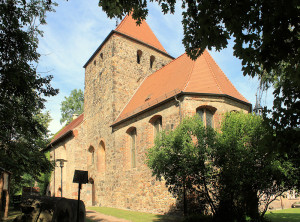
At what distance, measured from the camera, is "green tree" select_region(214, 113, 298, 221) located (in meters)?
8.40

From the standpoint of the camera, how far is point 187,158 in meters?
8.93

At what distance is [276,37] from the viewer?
387 cm

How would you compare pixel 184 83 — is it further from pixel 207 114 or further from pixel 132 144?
pixel 132 144

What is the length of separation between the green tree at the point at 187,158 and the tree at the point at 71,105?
31.3 metres

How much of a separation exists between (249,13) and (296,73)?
1344 mm

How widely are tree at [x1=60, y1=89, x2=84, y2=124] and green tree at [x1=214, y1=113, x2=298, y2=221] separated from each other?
106 ft

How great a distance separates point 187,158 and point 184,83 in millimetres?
5403

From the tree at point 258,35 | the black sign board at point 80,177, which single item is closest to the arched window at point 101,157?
the black sign board at point 80,177

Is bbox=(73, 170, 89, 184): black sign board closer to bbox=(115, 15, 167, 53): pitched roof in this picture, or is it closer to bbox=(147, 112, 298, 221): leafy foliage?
bbox=(147, 112, 298, 221): leafy foliage

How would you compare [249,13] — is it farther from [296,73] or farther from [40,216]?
[40,216]

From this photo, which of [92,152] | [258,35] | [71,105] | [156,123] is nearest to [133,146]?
[156,123]

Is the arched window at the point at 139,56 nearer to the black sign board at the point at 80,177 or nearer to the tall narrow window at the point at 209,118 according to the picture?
the tall narrow window at the point at 209,118

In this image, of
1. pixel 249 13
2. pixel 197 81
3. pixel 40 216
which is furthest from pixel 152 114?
pixel 249 13

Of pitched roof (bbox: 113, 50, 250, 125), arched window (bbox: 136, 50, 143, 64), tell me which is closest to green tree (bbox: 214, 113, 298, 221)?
pitched roof (bbox: 113, 50, 250, 125)
